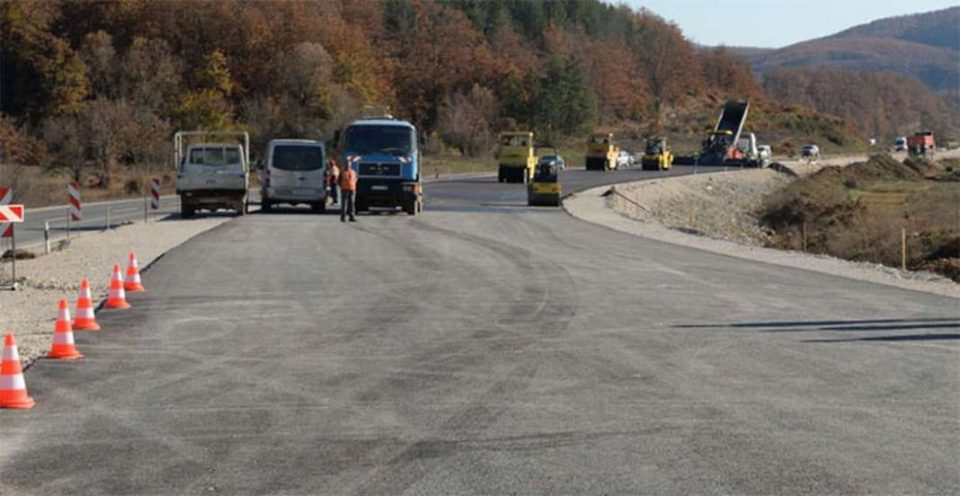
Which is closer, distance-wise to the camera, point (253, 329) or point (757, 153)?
point (253, 329)

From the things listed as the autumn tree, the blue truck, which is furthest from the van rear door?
Answer: the autumn tree

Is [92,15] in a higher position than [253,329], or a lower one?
higher

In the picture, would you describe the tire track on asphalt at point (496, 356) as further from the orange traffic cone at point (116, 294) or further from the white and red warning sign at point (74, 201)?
the white and red warning sign at point (74, 201)

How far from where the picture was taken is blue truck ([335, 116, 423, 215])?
38469 millimetres

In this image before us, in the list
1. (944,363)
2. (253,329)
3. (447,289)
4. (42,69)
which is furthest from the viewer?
(42,69)

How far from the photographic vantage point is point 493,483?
8.20 metres

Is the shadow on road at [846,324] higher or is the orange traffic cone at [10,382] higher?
the orange traffic cone at [10,382]

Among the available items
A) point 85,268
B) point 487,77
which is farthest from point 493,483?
point 487,77

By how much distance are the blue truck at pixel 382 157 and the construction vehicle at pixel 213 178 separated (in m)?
3.11

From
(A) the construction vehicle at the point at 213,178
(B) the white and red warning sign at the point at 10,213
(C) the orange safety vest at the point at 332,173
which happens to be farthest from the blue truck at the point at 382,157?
(B) the white and red warning sign at the point at 10,213

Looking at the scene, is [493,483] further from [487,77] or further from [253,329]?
[487,77]

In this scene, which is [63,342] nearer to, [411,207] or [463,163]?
[411,207]

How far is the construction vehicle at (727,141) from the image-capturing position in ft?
304

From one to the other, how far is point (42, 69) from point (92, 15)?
43.2ft
